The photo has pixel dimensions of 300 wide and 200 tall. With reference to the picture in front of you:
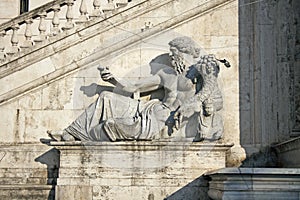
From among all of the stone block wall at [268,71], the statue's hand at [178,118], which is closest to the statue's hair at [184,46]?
the stone block wall at [268,71]

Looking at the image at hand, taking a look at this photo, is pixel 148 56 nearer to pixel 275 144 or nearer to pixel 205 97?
pixel 205 97

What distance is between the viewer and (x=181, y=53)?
9273mm

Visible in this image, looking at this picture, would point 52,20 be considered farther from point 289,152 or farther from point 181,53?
point 289,152

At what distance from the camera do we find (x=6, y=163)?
30.8 feet

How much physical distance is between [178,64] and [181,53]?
0.65 ft

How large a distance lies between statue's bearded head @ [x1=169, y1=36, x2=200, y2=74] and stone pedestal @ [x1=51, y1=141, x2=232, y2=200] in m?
1.37

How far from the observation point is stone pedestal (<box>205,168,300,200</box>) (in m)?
6.43

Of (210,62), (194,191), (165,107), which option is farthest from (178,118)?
(194,191)

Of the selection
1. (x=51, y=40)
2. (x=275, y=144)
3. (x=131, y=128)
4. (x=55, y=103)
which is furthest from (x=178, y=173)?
(x=51, y=40)

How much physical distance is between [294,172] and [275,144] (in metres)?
3.12

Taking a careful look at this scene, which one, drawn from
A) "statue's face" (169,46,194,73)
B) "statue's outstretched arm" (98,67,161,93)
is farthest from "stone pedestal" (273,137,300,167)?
"statue's outstretched arm" (98,67,161,93)

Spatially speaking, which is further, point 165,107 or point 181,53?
point 181,53

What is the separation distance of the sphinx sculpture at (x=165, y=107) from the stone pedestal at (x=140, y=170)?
0.19 metres

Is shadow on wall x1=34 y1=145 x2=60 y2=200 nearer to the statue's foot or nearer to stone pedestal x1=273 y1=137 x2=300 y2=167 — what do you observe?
the statue's foot
